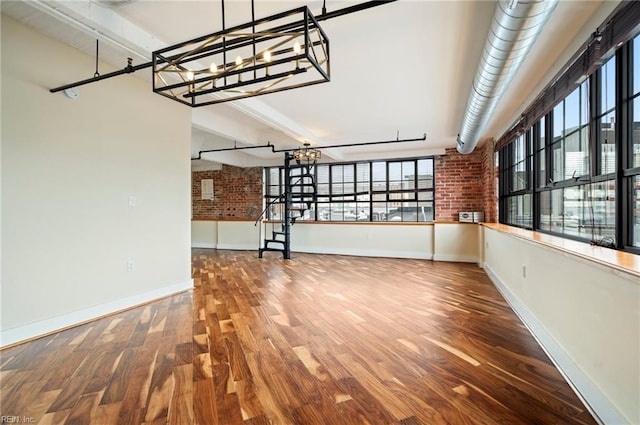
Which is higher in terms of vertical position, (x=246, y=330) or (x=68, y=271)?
(x=68, y=271)

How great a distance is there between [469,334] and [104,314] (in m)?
3.60

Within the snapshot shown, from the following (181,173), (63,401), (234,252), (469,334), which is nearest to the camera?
(63,401)

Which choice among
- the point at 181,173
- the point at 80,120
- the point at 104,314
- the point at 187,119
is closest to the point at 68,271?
the point at 104,314

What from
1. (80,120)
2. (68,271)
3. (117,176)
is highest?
(80,120)

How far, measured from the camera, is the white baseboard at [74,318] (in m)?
2.59

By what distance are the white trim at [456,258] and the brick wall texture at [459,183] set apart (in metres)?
0.86

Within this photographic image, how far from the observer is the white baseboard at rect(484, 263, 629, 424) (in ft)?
5.10

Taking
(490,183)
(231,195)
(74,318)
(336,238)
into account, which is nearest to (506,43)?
(74,318)

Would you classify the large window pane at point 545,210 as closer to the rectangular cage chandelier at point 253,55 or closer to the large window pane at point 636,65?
the large window pane at point 636,65

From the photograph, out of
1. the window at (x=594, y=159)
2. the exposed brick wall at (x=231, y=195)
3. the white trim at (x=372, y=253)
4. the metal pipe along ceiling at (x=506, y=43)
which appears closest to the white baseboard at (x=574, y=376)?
the window at (x=594, y=159)

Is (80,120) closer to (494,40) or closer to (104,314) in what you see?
(104,314)

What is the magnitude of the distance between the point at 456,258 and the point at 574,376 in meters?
4.71

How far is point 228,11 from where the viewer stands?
2.32m

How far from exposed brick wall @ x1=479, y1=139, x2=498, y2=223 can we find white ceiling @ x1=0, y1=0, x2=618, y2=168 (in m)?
0.86
